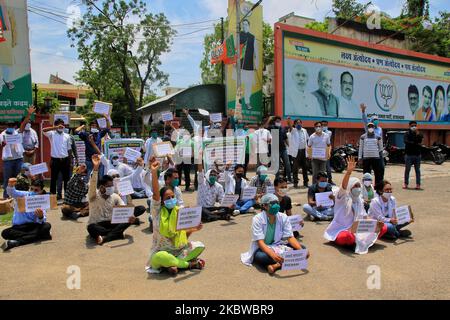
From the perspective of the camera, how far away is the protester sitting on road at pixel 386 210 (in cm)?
623

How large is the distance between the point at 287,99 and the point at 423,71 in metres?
13.1

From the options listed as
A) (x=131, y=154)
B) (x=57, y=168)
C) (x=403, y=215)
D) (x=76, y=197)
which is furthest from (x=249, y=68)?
(x=403, y=215)

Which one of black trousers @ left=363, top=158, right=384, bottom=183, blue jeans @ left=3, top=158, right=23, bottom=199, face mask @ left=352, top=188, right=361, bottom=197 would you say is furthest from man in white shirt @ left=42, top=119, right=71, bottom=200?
black trousers @ left=363, top=158, right=384, bottom=183

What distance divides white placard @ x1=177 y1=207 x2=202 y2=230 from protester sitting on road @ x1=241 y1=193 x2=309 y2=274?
74 cm

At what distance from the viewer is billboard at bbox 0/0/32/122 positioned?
13195 mm

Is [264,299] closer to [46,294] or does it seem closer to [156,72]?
[46,294]

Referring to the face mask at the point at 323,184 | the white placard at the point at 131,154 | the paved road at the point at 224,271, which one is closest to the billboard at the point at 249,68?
the white placard at the point at 131,154

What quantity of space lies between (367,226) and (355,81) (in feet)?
53.1

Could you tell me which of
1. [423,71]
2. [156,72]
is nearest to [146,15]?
[156,72]

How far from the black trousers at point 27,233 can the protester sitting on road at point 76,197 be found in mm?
1489

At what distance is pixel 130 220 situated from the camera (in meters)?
6.45

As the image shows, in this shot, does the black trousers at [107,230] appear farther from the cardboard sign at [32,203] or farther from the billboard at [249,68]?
Result: the billboard at [249,68]
